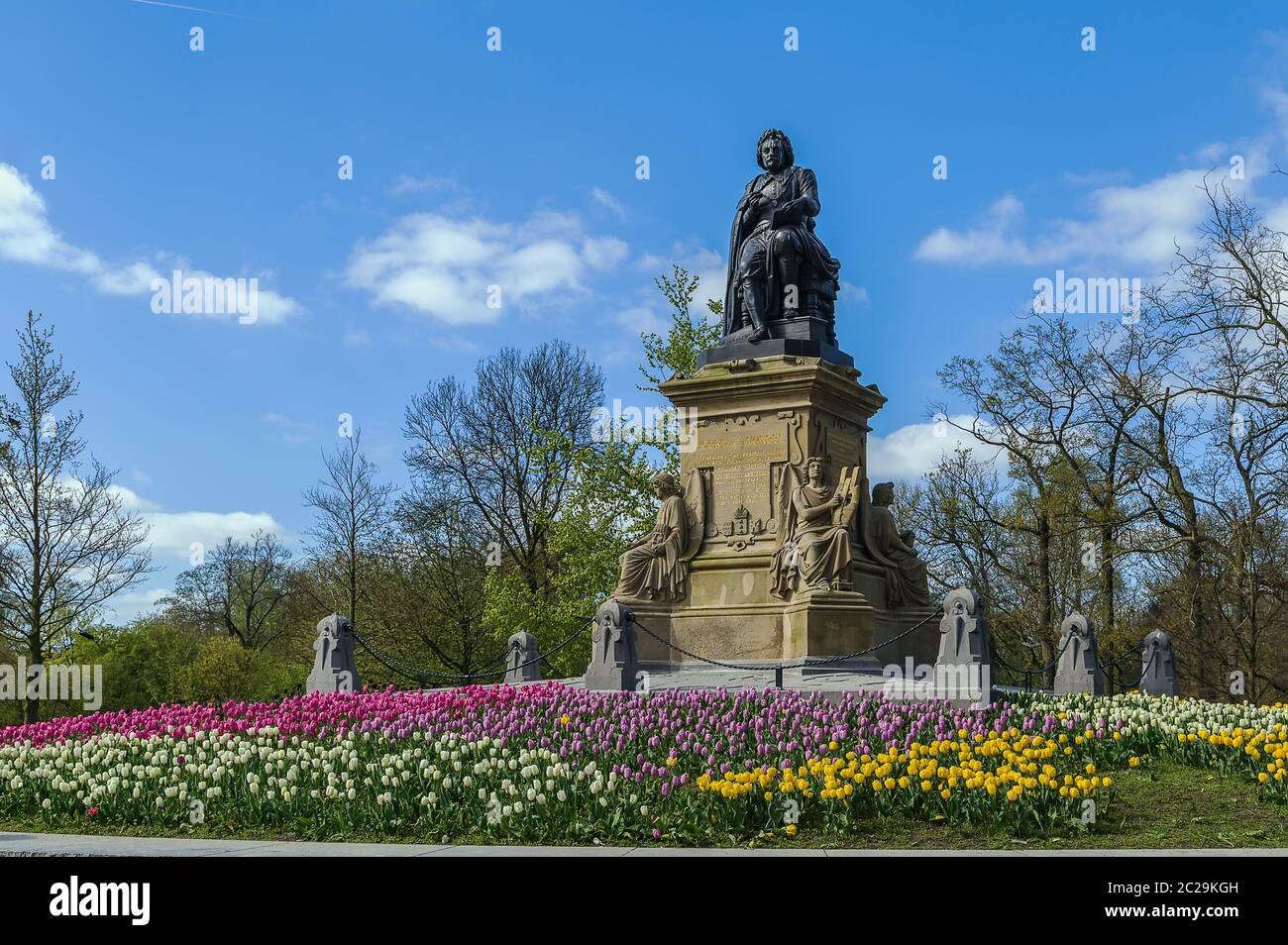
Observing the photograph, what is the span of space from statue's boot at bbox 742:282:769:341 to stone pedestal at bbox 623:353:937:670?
338mm

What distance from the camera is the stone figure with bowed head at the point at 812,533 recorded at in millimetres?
18312

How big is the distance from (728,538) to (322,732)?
7.45m

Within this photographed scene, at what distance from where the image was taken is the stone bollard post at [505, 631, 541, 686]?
1998 cm

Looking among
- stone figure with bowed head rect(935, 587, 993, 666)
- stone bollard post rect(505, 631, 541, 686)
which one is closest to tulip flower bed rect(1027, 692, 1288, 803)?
stone figure with bowed head rect(935, 587, 993, 666)

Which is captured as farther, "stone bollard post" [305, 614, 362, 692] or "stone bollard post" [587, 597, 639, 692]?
"stone bollard post" [305, 614, 362, 692]

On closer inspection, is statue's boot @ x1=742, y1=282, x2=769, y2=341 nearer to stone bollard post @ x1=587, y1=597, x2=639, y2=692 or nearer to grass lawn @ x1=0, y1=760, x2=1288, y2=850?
stone bollard post @ x1=587, y1=597, x2=639, y2=692

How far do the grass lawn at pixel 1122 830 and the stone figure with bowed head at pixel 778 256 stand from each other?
11123 mm

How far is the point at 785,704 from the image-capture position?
14180mm

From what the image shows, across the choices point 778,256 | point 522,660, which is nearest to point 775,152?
point 778,256

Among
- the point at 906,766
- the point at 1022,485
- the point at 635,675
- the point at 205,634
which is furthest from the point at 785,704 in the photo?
the point at 205,634

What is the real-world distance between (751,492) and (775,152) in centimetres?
554

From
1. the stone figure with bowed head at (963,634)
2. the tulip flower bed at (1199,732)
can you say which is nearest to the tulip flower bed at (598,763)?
the tulip flower bed at (1199,732)
